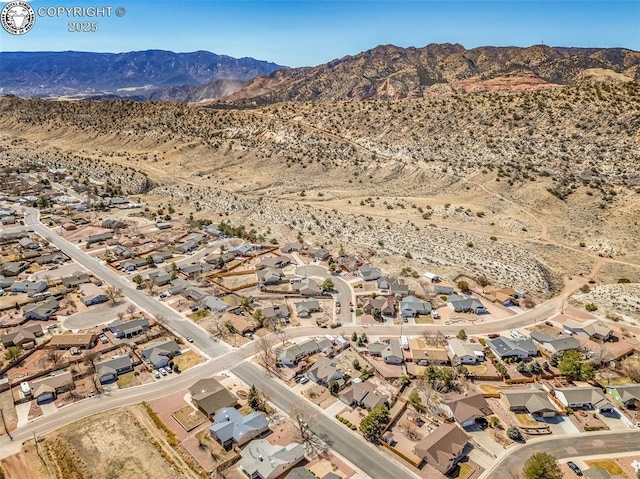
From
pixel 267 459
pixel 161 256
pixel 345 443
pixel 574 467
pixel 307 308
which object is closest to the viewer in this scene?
pixel 574 467

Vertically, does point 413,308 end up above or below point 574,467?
above

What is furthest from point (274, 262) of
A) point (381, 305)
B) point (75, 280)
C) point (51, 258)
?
point (51, 258)

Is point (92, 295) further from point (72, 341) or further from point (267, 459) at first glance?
point (267, 459)

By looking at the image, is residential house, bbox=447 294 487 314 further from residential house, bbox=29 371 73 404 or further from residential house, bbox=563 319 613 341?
residential house, bbox=29 371 73 404

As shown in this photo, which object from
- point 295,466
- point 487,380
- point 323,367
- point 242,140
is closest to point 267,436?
point 295,466

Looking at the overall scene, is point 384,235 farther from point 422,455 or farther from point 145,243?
point 422,455

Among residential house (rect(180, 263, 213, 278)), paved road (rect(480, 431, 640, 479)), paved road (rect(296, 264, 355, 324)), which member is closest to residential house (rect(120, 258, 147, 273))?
residential house (rect(180, 263, 213, 278))

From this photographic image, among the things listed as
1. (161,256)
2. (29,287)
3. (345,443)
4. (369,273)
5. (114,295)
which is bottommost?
(345,443)
